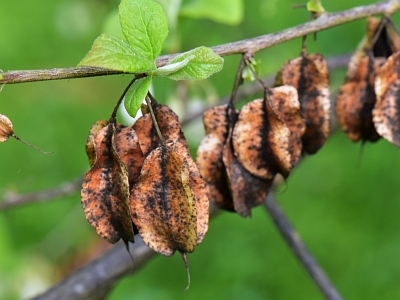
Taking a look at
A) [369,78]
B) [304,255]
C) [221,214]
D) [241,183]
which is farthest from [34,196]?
[221,214]

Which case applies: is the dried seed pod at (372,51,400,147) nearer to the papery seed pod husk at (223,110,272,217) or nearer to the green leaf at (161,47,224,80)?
the papery seed pod husk at (223,110,272,217)

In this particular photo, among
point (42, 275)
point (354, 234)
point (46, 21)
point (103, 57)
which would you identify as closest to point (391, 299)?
point (354, 234)

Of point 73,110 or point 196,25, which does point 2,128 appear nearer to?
point 196,25

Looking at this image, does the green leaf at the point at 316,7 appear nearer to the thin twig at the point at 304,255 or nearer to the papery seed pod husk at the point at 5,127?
the papery seed pod husk at the point at 5,127

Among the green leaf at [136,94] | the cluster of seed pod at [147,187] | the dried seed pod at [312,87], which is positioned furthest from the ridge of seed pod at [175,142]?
the dried seed pod at [312,87]

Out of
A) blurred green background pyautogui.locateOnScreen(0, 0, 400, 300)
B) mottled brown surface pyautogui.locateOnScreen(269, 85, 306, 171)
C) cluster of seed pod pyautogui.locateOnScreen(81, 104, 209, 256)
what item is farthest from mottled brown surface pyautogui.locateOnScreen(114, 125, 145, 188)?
blurred green background pyautogui.locateOnScreen(0, 0, 400, 300)

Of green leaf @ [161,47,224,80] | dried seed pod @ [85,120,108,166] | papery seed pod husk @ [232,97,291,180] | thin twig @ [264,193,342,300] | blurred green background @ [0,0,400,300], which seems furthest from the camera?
blurred green background @ [0,0,400,300]
